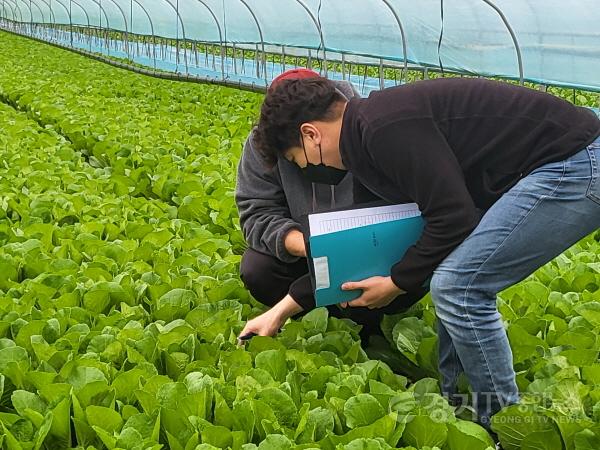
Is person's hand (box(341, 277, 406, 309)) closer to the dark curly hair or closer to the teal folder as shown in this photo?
the teal folder

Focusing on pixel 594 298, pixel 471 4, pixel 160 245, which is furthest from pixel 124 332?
pixel 471 4

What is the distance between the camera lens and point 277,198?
11.2 ft

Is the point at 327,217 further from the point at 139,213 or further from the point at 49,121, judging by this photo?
the point at 49,121

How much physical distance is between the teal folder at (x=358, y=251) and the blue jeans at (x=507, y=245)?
0.24m

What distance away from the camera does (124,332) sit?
2840 millimetres

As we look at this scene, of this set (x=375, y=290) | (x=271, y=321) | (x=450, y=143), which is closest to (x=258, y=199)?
(x=271, y=321)

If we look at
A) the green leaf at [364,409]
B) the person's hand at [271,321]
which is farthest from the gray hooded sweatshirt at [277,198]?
the green leaf at [364,409]

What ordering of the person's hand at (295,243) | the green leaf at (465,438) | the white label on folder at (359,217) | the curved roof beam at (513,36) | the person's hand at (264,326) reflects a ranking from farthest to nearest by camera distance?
the curved roof beam at (513,36) < the person's hand at (295,243) < the person's hand at (264,326) < the white label on folder at (359,217) < the green leaf at (465,438)

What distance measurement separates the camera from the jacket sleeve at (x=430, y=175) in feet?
7.27

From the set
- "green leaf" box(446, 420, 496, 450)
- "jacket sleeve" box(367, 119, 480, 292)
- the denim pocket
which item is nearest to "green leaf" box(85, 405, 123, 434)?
"green leaf" box(446, 420, 496, 450)

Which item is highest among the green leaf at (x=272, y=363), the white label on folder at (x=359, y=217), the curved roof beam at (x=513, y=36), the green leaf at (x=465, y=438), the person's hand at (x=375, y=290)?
the white label on folder at (x=359, y=217)

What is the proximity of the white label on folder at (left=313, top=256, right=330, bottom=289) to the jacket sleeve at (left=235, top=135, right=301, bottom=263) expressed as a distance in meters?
0.74

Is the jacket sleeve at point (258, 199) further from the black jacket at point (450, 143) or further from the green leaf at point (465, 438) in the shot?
the green leaf at point (465, 438)

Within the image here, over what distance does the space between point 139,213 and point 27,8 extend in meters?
37.4
